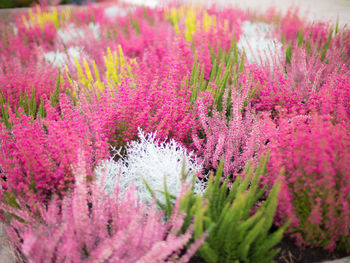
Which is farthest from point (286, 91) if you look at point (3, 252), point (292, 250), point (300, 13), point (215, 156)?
point (300, 13)

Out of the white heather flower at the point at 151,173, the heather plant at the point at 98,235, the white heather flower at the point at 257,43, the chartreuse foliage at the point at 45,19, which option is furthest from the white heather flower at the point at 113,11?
the heather plant at the point at 98,235

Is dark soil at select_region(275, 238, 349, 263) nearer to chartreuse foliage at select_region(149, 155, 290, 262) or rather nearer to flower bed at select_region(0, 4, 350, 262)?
flower bed at select_region(0, 4, 350, 262)

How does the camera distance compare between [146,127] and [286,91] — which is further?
[286,91]

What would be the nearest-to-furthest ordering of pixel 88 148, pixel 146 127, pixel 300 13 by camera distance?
pixel 88 148 → pixel 146 127 → pixel 300 13

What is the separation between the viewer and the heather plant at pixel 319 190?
4.30 ft

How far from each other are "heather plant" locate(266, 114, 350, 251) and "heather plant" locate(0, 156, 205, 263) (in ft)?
1.84

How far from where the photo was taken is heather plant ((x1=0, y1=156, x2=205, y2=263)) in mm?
1128

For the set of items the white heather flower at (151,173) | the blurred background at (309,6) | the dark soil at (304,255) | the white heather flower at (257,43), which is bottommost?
the dark soil at (304,255)

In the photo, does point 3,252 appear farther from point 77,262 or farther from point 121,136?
point 121,136

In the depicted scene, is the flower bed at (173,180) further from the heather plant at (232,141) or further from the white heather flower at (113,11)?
the white heather flower at (113,11)

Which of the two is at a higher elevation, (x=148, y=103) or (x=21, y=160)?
(x=148, y=103)

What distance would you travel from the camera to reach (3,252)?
150cm

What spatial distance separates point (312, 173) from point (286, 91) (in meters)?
0.97

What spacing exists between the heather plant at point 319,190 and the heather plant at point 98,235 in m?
0.56
